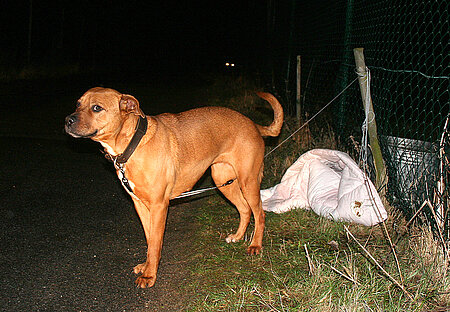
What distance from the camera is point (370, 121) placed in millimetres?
4730

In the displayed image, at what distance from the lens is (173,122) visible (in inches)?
173

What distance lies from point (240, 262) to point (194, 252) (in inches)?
19.7

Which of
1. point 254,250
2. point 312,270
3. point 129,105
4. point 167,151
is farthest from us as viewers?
point 254,250

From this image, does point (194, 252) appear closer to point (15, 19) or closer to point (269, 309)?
point (269, 309)

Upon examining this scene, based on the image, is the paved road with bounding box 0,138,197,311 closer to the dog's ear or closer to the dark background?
the dog's ear

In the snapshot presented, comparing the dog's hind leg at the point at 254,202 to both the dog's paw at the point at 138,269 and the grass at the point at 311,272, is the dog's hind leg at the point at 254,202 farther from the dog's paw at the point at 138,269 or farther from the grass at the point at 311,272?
the dog's paw at the point at 138,269

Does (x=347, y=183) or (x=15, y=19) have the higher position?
(x=15, y=19)

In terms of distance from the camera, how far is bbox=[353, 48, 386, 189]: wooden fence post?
184 inches

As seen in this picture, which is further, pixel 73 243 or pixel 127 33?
pixel 127 33

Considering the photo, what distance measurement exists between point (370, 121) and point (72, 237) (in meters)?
3.37

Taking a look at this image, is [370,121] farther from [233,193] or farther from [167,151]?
[167,151]

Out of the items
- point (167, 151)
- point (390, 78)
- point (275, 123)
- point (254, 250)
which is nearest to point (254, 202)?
point (254, 250)

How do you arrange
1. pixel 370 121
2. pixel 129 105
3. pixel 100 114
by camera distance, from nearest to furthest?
pixel 100 114, pixel 129 105, pixel 370 121

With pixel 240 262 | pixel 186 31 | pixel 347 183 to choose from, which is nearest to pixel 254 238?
pixel 240 262
